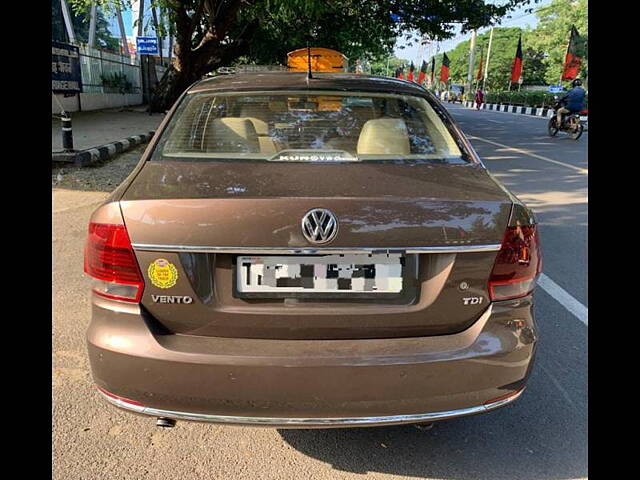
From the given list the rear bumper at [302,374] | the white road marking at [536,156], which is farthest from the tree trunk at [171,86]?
the rear bumper at [302,374]

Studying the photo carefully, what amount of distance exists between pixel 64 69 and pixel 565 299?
13.3m

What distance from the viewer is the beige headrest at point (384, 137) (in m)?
2.42

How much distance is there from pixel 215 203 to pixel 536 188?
702 centimetres

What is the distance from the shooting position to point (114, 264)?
6.01ft

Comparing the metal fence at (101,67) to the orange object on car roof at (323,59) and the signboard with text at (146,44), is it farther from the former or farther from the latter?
the orange object on car roof at (323,59)

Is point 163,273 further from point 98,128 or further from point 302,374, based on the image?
point 98,128

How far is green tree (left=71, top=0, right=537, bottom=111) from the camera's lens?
16266mm

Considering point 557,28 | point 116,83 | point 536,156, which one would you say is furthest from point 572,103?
point 557,28

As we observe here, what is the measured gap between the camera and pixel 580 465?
216 centimetres

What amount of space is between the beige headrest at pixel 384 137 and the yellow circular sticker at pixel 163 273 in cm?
107

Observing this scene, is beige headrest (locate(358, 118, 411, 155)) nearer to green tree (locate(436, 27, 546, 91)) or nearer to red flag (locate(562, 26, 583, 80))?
red flag (locate(562, 26, 583, 80))

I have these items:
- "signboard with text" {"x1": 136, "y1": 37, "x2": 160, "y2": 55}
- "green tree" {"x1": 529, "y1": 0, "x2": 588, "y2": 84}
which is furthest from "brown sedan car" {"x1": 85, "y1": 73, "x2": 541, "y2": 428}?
"green tree" {"x1": 529, "y1": 0, "x2": 588, "y2": 84}
